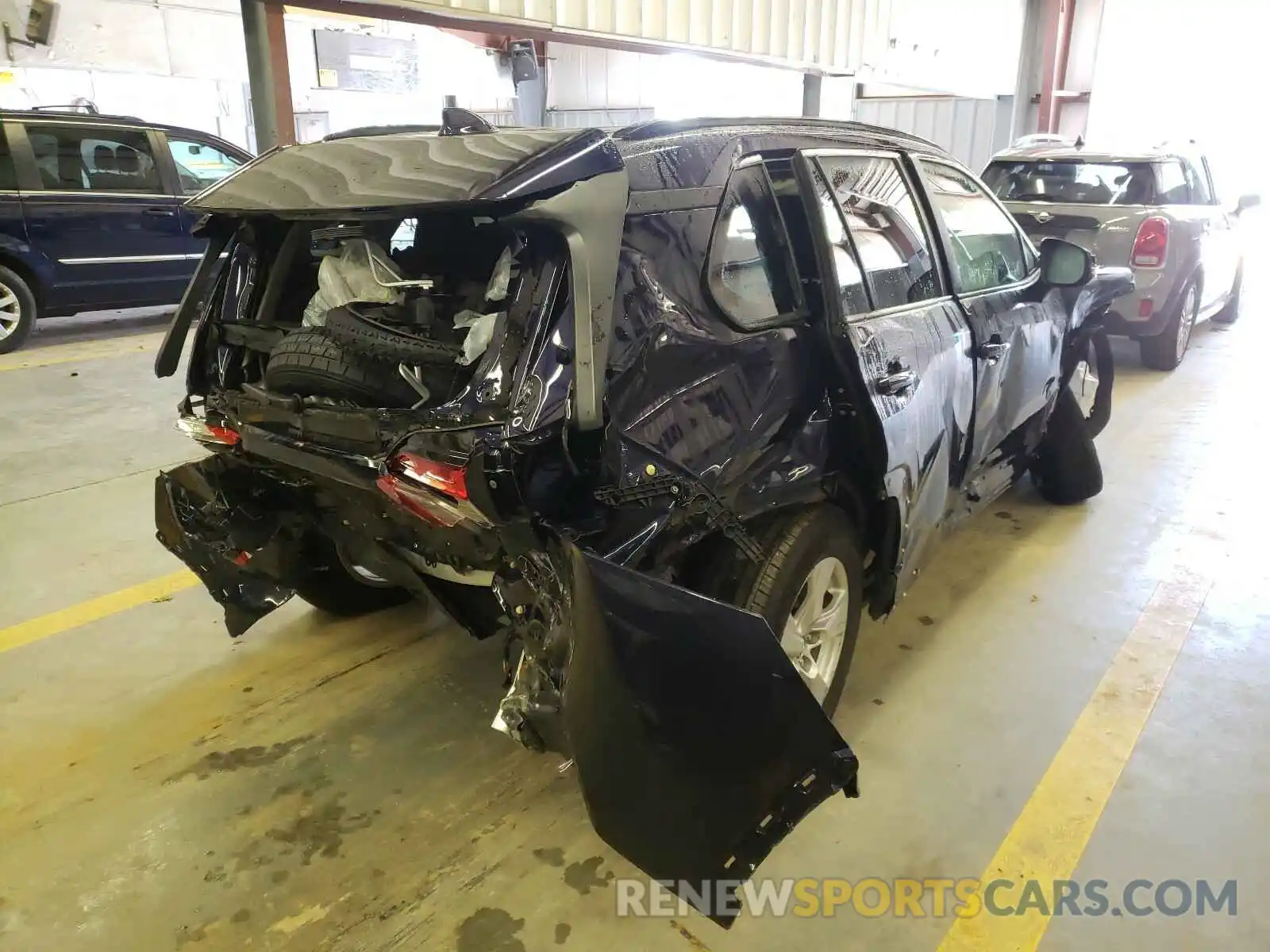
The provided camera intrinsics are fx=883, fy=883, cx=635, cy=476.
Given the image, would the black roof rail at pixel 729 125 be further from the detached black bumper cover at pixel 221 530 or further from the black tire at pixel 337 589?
the black tire at pixel 337 589

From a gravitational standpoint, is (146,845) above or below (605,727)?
below

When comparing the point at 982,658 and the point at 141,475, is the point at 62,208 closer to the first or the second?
the point at 141,475

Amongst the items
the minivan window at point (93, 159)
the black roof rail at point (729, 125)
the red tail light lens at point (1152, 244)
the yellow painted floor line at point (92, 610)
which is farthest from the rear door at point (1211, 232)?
the minivan window at point (93, 159)

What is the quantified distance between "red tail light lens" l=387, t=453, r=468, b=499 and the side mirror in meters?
2.84

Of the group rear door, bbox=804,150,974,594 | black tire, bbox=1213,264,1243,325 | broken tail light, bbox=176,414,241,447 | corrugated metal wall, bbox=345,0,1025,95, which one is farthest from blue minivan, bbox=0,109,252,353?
black tire, bbox=1213,264,1243,325

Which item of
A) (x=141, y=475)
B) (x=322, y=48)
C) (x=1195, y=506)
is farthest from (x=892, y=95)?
(x=141, y=475)

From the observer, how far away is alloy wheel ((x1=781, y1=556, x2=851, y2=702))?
2328mm

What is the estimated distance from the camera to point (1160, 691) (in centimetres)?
284

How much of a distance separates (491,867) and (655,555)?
87 centimetres

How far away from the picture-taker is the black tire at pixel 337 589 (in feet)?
9.50

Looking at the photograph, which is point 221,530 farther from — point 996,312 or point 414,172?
point 996,312

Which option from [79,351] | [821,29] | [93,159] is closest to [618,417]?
[79,351]

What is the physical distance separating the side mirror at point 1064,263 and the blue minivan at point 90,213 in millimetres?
6451

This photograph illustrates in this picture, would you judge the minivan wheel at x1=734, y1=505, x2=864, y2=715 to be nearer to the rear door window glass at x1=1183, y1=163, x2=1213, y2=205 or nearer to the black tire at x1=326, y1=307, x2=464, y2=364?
the black tire at x1=326, y1=307, x2=464, y2=364
